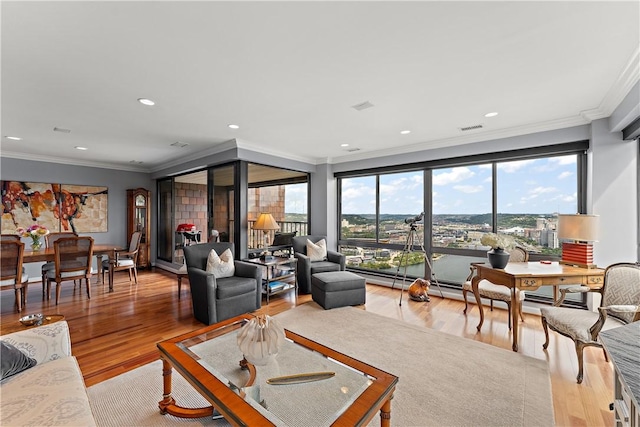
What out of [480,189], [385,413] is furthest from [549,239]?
[385,413]

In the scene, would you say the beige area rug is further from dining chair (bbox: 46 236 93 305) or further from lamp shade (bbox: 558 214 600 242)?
dining chair (bbox: 46 236 93 305)

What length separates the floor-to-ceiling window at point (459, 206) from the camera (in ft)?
12.1

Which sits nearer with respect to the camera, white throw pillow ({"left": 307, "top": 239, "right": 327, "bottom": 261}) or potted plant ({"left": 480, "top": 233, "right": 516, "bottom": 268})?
potted plant ({"left": 480, "top": 233, "right": 516, "bottom": 268})

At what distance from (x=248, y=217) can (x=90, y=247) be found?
2.39 metres

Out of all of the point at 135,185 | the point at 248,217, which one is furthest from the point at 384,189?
the point at 135,185

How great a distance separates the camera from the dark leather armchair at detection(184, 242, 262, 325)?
125 inches

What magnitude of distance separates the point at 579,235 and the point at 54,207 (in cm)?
839

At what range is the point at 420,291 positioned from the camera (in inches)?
165

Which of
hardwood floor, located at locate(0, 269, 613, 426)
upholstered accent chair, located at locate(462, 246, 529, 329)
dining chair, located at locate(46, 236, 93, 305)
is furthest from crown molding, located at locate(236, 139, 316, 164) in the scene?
upholstered accent chair, located at locate(462, 246, 529, 329)

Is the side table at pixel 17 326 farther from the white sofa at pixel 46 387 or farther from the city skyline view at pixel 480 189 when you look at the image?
the city skyline view at pixel 480 189

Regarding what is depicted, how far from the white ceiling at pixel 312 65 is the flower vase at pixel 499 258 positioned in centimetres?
156

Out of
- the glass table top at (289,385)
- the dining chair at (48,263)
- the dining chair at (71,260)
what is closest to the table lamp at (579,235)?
the glass table top at (289,385)

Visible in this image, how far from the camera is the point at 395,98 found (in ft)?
9.12

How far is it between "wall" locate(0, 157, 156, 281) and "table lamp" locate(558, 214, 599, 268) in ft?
25.2
